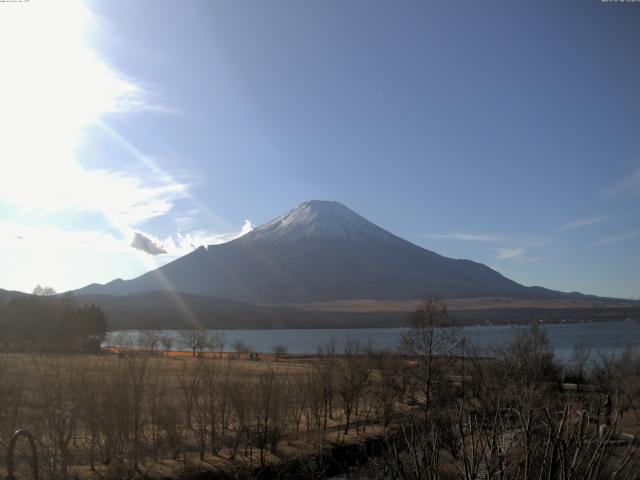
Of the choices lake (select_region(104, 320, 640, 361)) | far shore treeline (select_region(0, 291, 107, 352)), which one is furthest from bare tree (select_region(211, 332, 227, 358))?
far shore treeline (select_region(0, 291, 107, 352))

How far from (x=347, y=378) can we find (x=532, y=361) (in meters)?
7.83

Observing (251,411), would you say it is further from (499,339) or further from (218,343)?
(218,343)

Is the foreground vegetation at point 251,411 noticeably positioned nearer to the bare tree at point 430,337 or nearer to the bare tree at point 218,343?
the bare tree at point 430,337

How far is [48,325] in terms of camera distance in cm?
5875

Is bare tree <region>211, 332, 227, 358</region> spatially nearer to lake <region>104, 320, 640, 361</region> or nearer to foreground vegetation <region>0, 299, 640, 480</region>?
lake <region>104, 320, 640, 361</region>

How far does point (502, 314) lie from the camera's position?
6206 inches

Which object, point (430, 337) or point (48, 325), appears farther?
point (48, 325)

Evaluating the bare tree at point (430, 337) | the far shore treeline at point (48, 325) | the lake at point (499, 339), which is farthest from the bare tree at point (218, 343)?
the bare tree at point (430, 337)

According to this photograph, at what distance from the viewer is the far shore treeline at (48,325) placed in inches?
2189

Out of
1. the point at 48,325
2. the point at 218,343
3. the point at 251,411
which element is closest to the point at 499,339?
the point at 218,343

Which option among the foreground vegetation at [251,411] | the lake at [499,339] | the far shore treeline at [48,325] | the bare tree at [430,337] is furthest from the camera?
the far shore treeline at [48,325]

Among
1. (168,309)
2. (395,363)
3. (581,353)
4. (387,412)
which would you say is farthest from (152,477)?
(168,309)

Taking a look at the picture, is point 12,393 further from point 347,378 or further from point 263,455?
point 347,378

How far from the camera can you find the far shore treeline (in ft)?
182
